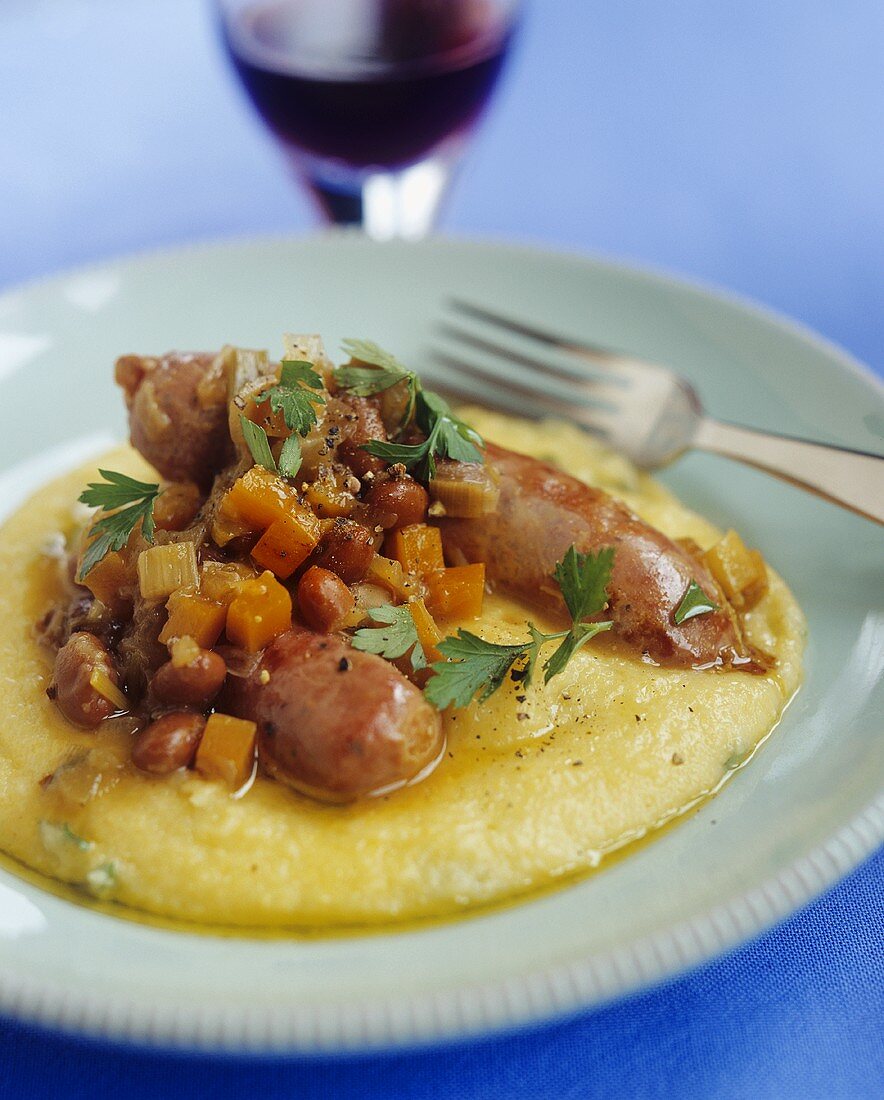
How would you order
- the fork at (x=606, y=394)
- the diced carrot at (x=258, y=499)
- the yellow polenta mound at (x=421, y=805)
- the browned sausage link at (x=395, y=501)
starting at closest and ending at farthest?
the yellow polenta mound at (x=421, y=805)
the diced carrot at (x=258, y=499)
the browned sausage link at (x=395, y=501)
the fork at (x=606, y=394)

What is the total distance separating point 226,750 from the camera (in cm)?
349

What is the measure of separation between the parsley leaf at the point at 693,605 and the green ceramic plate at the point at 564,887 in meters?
0.40

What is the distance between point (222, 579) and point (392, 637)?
59cm

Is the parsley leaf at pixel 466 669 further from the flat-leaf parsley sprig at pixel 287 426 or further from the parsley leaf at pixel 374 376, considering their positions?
the parsley leaf at pixel 374 376

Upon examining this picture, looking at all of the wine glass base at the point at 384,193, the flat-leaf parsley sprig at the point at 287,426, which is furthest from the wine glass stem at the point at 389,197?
the flat-leaf parsley sprig at the point at 287,426

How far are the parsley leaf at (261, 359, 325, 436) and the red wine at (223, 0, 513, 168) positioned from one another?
2.42 m

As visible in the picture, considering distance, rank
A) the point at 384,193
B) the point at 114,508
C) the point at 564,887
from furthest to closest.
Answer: the point at 384,193, the point at 114,508, the point at 564,887

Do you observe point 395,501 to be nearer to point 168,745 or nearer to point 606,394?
point 168,745

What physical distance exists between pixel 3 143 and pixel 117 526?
17.4 feet

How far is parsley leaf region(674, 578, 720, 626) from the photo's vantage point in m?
3.91

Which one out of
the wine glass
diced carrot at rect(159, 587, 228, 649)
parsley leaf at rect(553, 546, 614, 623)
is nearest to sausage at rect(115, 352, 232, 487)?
diced carrot at rect(159, 587, 228, 649)

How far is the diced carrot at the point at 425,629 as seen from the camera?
373cm

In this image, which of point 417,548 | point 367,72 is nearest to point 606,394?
point 417,548

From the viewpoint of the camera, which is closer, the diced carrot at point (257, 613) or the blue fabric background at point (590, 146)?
the diced carrot at point (257, 613)
